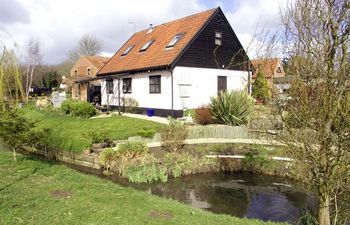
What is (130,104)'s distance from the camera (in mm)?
24984

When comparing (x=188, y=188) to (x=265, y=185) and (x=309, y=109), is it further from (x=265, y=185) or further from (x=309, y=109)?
(x=309, y=109)

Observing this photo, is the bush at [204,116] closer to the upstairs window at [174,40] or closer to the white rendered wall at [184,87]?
the white rendered wall at [184,87]

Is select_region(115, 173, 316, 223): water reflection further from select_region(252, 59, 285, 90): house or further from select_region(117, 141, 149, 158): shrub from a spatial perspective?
select_region(252, 59, 285, 90): house

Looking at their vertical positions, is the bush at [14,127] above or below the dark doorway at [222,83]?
below

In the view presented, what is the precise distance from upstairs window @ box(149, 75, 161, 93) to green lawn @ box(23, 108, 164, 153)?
9.19ft

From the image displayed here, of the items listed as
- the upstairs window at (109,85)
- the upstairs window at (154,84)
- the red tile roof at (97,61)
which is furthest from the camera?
the red tile roof at (97,61)

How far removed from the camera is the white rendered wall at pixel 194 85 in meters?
21.6

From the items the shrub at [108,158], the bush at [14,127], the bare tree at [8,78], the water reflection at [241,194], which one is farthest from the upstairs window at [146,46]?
the bush at [14,127]

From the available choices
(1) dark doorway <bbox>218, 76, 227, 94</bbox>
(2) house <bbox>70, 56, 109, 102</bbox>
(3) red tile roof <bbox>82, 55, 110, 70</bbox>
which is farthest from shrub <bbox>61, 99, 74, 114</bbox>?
(3) red tile roof <bbox>82, 55, 110, 70</bbox>

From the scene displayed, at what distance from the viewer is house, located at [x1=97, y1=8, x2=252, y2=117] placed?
2169 cm

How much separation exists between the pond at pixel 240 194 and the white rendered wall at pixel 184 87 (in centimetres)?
927

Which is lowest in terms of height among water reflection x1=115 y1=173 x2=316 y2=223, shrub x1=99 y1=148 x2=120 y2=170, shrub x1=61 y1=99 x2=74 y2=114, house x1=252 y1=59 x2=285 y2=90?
water reflection x1=115 y1=173 x2=316 y2=223

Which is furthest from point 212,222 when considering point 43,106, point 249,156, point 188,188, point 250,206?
point 43,106

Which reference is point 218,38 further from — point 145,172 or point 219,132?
point 145,172
